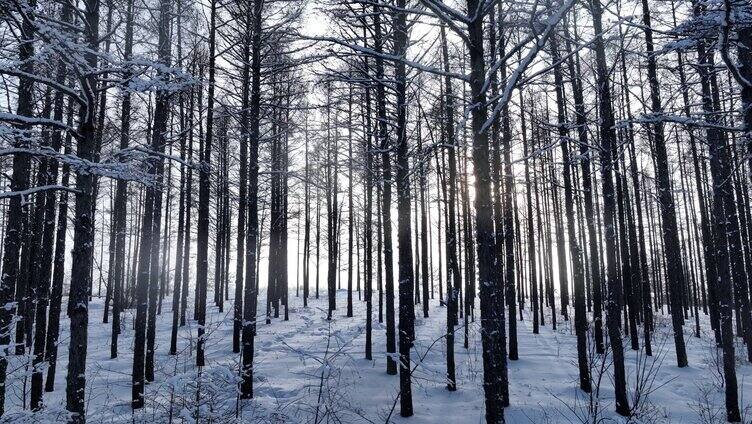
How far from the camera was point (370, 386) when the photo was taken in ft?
35.4

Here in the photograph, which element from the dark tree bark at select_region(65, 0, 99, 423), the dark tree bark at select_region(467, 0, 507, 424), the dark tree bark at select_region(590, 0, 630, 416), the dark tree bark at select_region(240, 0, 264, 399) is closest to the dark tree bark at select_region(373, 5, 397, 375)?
the dark tree bark at select_region(240, 0, 264, 399)

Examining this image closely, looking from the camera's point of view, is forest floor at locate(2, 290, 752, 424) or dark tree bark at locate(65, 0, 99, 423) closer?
dark tree bark at locate(65, 0, 99, 423)

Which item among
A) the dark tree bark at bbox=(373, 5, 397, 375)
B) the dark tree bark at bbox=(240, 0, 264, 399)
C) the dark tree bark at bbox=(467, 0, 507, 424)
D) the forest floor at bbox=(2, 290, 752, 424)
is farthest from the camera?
the dark tree bark at bbox=(373, 5, 397, 375)

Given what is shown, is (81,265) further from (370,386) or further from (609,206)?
(609,206)

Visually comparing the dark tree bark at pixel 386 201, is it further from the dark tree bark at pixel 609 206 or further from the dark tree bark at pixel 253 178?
the dark tree bark at pixel 609 206

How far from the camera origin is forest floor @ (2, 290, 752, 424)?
6.42 metres

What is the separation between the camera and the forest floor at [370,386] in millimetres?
6422

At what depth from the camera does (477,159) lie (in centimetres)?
492

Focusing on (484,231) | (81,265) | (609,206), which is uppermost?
(609,206)

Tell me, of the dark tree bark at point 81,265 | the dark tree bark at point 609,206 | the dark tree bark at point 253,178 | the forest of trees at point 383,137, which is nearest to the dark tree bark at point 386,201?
the forest of trees at point 383,137

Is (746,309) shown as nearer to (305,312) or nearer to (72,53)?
(72,53)

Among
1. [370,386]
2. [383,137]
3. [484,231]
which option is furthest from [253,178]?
[484,231]

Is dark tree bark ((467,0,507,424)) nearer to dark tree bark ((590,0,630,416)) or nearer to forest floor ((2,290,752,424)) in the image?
forest floor ((2,290,752,424))

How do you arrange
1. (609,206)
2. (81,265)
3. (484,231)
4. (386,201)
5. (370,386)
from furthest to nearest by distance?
(386,201) → (370,386) → (609,206) → (81,265) → (484,231)
